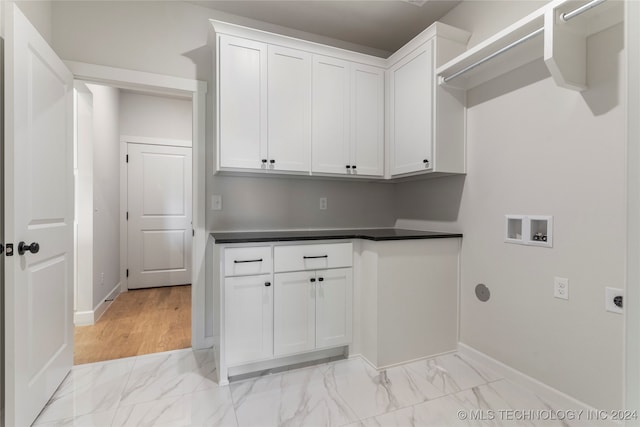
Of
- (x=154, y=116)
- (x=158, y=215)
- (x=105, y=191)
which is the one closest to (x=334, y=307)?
(x=105, y=191)

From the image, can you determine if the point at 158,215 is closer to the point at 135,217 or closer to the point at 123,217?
the point at 135,217

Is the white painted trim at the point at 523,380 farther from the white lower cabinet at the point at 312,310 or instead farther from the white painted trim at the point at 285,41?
the white painted trim at the point at 285,41

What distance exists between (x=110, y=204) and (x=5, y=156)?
2571 mm

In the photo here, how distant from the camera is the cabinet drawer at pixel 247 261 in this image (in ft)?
6.33

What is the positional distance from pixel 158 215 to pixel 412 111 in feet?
12.1

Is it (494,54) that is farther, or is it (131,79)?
(131,79)

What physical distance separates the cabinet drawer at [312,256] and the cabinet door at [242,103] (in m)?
0.67

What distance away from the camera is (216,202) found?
2.49 metres

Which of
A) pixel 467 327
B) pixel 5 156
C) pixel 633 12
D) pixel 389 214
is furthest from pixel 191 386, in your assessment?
pixel 633 12

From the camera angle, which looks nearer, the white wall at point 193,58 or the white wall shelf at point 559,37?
the white wall shelf at point 559,37

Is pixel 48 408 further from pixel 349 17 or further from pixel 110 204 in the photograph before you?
pixel 349 17

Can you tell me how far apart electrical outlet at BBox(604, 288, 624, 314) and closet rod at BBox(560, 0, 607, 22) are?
1.31 metres

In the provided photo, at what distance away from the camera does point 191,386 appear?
1.92 meters


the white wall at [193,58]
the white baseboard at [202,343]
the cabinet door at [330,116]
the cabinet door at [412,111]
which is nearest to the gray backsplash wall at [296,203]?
the white wall at [193,58]
